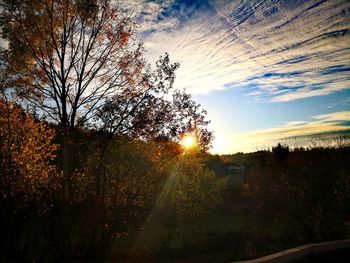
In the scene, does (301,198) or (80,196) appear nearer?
(80,196)

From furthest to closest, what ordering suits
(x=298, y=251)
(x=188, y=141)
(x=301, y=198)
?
1. (x=301, y=198)
2. (x=188, y=141)
3. (x=298, y=251)

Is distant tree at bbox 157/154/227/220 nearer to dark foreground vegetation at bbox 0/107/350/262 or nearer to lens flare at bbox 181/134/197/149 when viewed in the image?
dark foreground vegetation at bbox 0/107/350/262

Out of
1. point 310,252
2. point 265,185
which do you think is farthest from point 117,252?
point 265,185

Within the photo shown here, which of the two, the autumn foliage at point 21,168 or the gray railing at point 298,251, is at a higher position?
the autumn foliage at point 21,168

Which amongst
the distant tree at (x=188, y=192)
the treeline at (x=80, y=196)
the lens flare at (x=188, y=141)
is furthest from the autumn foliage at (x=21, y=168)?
the distant tree at (x=188, y=192)

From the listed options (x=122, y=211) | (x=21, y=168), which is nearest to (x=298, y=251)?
(x=122, y=211)

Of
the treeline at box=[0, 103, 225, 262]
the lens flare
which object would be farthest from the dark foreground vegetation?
the lens flare

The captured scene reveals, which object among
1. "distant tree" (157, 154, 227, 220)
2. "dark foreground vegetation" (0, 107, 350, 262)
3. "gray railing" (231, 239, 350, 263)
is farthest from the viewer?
"distant tree" (157, 154, 227, 220)

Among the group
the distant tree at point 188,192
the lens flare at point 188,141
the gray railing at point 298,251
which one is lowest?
the gray railing at point 298,251

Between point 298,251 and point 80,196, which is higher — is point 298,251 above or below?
below

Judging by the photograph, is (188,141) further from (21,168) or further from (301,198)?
(301,198)

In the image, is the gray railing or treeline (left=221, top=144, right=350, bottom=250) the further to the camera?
treeline (left=221, top=144, right=350, bottom=250)

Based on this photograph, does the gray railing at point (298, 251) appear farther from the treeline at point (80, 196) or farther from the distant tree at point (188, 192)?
the distant tree at point (188, 192)

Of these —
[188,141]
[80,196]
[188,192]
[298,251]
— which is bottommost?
[298,251]
